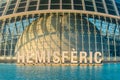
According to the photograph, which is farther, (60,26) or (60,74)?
(60,26)

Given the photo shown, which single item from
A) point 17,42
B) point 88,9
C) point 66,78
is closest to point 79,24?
point 88,9

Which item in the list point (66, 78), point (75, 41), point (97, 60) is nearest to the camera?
point (66, 78)

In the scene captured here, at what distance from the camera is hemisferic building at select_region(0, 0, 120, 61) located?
5256 cm

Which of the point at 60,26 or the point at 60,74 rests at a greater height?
the point at 60,26

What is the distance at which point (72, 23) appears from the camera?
57781 mm

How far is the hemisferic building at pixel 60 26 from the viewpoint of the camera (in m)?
52.6

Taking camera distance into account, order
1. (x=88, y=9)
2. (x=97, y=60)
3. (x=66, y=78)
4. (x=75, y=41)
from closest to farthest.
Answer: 1. (x=66, y=78)
2. (x=97, y=60)
3. (x=88, y=9)
4. (x=75, y=41)

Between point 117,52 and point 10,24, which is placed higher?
point 10,24

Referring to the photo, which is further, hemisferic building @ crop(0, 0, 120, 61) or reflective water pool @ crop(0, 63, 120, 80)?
hemisferic building @ crop(0, 0, 120, 61)

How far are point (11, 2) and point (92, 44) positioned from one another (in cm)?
1500

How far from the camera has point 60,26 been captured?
57.7m

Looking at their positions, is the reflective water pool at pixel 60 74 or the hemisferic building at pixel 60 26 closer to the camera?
the reflective water pool at pixel 60 74

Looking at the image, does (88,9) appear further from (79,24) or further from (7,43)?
(7,43)

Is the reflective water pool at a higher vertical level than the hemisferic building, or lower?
lower
